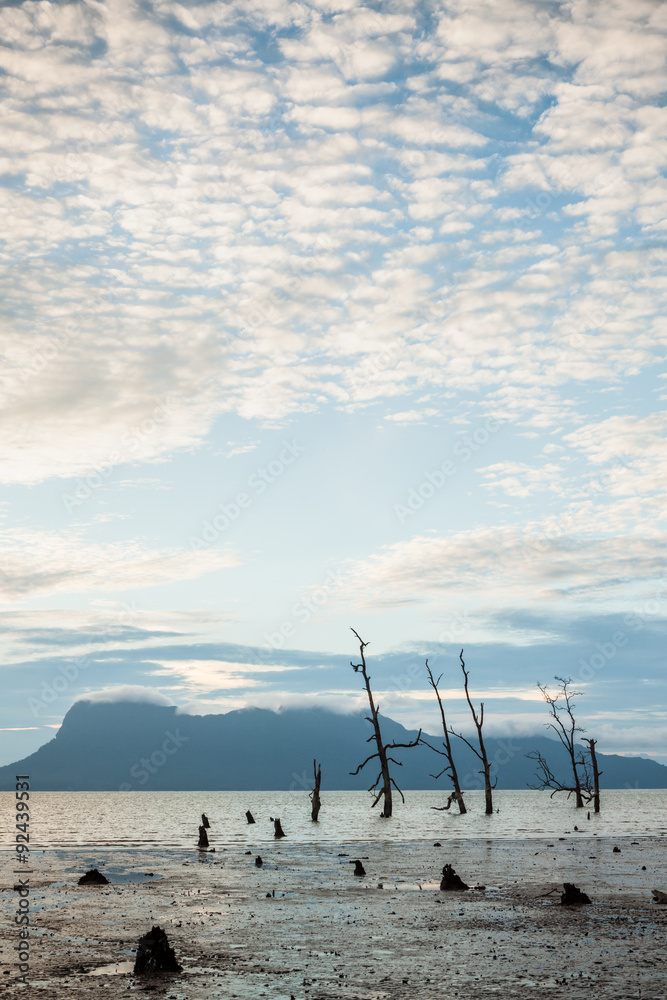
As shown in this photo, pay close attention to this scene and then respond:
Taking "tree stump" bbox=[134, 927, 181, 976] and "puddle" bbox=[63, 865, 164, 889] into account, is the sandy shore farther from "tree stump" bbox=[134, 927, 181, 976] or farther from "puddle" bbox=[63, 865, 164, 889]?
"tree stump" bbox=[134, 927, 181, 976]

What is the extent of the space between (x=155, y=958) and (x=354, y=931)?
5.09 metres

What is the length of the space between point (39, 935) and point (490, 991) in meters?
9.62

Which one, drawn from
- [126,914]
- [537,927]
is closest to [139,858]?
[126,914]

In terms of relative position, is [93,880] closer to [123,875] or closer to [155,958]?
[123,875]

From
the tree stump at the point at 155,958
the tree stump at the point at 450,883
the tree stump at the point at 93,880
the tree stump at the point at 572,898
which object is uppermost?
the tree stump at the point at 155,958

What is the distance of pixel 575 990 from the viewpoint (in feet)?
36.3

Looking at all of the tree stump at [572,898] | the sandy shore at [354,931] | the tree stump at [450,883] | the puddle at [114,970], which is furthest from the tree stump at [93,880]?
the tree stump at [572,898]

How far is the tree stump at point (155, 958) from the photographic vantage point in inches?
493

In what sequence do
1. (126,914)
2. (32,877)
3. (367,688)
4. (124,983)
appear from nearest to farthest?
(124,983), (126,914), (32,877), (367,688)

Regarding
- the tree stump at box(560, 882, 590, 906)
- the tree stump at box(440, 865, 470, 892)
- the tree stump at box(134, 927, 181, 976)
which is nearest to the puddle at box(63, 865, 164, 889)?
the tree stump at box(440, 865, 470, 892)

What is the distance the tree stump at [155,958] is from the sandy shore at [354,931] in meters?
0.28

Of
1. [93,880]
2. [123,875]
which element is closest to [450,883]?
[93,880]

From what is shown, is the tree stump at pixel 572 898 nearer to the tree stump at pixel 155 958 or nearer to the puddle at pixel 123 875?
the tree stump at pixel 155 958

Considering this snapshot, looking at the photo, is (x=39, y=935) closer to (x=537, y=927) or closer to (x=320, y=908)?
(x=320, y=908)
